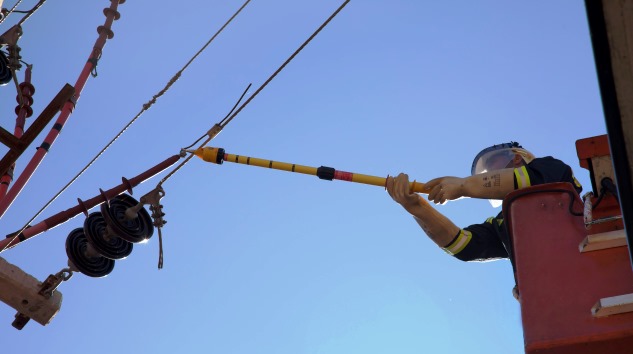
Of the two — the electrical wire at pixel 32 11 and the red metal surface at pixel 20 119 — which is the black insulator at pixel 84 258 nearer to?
the red metal surface at pixel 20 119

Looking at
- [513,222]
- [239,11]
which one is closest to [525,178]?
[513,222]

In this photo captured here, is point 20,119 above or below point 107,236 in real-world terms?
above

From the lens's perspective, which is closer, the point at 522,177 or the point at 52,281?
the point at 522,177

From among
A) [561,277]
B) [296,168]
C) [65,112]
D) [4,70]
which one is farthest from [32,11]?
[561,277]

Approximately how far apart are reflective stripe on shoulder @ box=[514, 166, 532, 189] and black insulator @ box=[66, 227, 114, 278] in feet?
12.3

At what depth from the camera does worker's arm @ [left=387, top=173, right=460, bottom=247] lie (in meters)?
7.51

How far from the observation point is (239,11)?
398 inches

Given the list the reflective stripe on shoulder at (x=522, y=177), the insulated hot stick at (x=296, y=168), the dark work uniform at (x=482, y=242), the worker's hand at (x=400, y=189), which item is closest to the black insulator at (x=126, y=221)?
the insulated hot stick at (x=296, y=168)

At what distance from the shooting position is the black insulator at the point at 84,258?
29.1 feet

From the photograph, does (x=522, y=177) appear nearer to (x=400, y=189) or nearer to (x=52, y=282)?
(x=400, y=189)

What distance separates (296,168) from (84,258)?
2.23 meters

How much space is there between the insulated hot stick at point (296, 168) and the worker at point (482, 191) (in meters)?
0.09

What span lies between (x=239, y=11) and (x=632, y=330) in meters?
6.12

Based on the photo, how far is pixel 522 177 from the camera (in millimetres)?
7336
